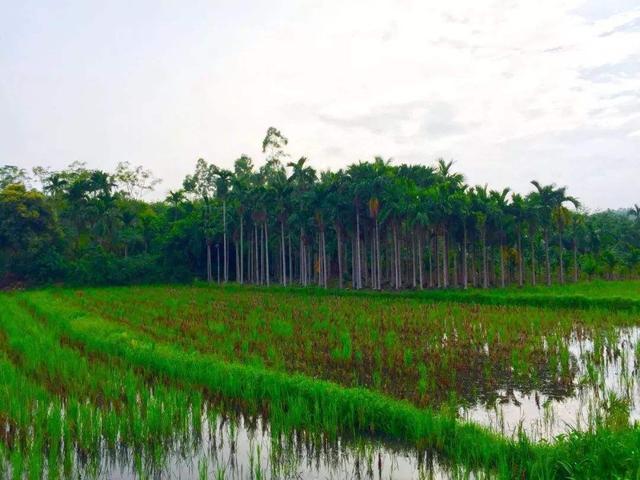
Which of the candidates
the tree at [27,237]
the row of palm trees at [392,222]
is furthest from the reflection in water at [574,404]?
the tree at [27,237]

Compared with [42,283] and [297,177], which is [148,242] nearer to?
[42,283]

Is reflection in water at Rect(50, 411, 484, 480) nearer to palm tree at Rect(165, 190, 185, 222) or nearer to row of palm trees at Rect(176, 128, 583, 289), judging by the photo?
row of palm trees at Rect(176, 128, 583, 289)

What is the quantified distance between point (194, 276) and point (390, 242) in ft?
78.1

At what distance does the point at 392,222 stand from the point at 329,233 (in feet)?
41.1

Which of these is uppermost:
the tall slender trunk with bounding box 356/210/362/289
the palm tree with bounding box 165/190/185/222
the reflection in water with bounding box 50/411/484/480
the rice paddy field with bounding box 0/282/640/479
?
the palm tree with bounding box 165/190/185/222

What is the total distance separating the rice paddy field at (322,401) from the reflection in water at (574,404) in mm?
54

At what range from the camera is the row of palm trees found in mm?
40312

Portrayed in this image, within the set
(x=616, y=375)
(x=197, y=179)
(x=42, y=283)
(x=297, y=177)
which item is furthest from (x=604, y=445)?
(x=197, y=179)

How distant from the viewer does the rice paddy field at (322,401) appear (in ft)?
23.8

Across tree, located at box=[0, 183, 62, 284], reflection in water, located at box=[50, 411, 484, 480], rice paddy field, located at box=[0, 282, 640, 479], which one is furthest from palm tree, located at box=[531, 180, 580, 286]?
tree, located at box=[0, 183, 62, 284]

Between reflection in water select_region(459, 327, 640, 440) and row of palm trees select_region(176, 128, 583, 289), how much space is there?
83.9 ft

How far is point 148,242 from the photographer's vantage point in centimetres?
6166

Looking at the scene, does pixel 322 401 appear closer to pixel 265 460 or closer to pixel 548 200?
pixel 265 460

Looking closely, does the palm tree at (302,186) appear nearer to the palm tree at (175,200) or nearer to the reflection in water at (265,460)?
the palm tree at (175,200)
